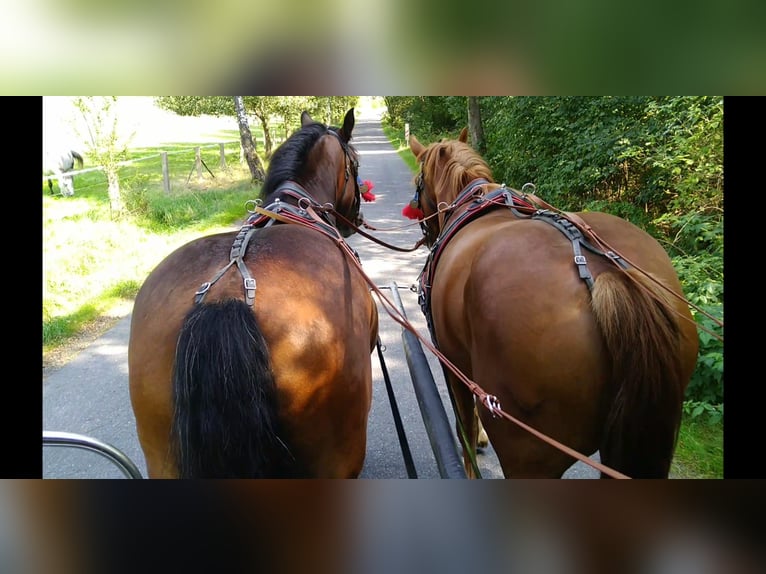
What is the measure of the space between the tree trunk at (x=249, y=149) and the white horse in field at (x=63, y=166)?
125 centimetres

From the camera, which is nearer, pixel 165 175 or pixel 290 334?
pixel 290 334

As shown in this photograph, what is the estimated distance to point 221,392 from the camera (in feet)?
4.18

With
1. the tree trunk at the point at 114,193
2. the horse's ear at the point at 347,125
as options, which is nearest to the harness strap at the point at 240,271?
the horse's ear at the point at 347,125

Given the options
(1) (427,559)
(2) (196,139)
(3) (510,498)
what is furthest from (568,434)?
(2) (196,139)

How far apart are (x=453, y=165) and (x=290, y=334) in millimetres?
1719

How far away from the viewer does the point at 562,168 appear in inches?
132

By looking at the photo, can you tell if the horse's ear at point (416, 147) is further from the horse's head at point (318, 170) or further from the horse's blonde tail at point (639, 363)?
the horse's blonde tail at point (639, 363)

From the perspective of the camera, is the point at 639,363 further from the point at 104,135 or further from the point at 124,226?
the point at 104,135

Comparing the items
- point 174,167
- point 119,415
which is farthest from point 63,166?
point 119,415

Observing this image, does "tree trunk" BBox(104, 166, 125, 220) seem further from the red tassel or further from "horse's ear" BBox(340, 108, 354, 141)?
the red tassel

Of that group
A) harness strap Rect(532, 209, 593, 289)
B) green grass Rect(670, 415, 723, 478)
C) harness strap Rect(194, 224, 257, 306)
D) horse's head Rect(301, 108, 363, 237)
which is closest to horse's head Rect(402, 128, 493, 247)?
horse's head Rect(301, 108, 363, 237)

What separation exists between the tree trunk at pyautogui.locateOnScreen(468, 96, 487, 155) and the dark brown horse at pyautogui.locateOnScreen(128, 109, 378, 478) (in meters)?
4.52
